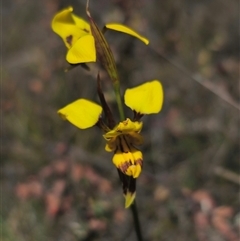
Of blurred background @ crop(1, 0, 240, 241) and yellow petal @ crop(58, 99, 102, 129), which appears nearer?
yellow petal @ crop(58, 99, 102, 129)

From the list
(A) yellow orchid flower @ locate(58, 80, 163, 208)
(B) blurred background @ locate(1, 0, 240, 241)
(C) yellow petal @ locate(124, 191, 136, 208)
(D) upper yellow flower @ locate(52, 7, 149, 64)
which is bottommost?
(B) blurred background @ locate(1, 0, 240, 241)

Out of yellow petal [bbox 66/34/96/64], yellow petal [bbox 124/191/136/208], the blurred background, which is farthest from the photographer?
the blurred background

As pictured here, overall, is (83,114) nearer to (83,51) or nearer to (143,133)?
(83,51)

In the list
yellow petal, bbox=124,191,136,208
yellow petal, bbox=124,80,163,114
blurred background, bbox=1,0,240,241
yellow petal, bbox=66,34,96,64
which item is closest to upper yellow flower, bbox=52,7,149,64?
yellow petal, bbox=66,34,96,64

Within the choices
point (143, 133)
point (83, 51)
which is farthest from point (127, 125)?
point (143, 133)

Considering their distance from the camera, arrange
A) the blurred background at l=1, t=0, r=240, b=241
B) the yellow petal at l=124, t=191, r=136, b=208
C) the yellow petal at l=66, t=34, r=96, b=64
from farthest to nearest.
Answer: the blurred background at l=1, t=0, r=240, b=241, the yellow petal at l=124, t=191, r=136, b=208, the yellow petal at l=66, t=34, r=96, b=64

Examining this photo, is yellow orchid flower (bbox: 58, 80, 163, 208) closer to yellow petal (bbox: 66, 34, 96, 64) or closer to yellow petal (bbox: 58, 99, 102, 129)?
yellow petal (bbox: 58, 99, 102, 129)

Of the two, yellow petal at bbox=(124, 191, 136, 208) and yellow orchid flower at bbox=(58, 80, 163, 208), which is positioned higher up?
yellow orchid flower at bbox=(58, 80, 163, 208)

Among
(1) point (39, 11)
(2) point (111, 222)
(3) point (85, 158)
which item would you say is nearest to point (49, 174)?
(3) point (85, 158)
